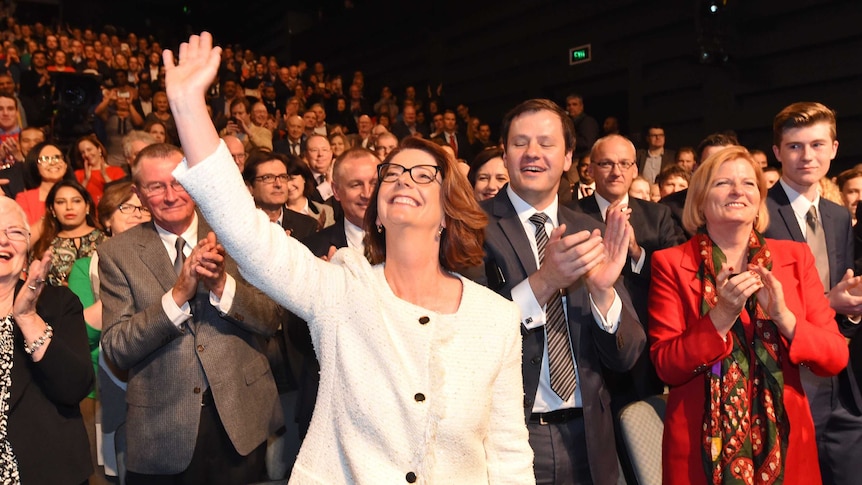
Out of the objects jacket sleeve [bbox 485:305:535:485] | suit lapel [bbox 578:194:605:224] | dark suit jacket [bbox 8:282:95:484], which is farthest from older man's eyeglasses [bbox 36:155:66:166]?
jacket sleeve [bbox 485:305:535:485]

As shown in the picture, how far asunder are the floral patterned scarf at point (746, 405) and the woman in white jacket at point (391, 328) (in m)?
0.84

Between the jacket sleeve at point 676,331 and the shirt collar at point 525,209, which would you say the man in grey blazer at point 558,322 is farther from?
the jacket sleeve at point 676,331

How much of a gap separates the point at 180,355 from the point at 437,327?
113 cm

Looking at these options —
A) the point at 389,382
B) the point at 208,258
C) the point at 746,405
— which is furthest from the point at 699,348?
the point at 208,258

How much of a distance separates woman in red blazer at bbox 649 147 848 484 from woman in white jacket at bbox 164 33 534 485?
0.75m

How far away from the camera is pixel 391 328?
155 cm

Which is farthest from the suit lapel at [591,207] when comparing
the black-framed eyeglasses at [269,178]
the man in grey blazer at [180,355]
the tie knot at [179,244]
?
the tie knot at [179,244]

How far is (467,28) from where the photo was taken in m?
12.6

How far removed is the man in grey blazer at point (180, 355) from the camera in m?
2.31

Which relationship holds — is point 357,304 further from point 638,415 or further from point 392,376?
point 638,415

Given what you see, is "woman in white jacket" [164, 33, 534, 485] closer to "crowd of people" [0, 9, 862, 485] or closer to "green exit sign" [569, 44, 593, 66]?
"crowd of people" [0, 9, 862, 485]

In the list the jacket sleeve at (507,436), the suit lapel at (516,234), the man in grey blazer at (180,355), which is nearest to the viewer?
the jacket sleeve at (507,436)

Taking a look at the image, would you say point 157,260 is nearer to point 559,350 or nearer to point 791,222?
point 559,350

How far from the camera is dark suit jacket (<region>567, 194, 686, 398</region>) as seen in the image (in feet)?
9.43
